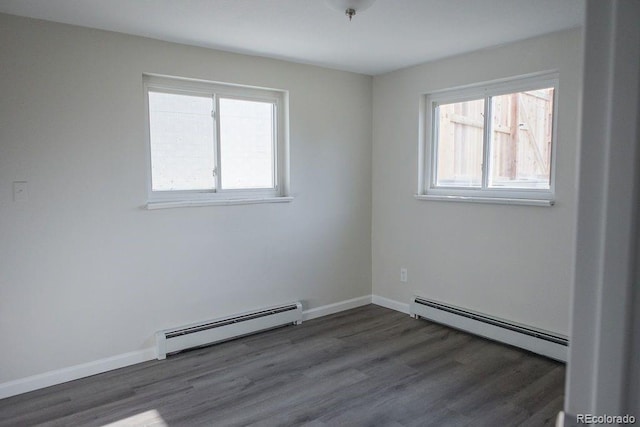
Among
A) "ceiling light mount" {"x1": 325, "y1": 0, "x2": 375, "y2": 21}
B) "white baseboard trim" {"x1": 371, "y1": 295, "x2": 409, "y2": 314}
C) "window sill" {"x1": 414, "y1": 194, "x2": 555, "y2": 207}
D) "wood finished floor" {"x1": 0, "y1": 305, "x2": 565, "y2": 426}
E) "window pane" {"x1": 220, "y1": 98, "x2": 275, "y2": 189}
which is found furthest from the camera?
"white baseboard trim" {"x1": 371, "y1": 295, "x2": 409, "y2": 314}

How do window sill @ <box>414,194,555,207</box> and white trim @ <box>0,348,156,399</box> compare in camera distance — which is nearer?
white trim @ <box>0,348,156,399</box>

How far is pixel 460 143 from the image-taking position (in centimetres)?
387


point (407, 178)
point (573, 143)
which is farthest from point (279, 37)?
point (573, 143)

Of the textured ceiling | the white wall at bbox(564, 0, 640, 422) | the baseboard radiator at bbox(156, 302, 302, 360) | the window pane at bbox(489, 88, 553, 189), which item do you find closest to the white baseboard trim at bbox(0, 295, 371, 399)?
the baseboard radiator at bbox(156, 302, 302, 360)

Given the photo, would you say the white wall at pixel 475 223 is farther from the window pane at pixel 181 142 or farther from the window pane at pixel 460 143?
the window pane at pixel 181 142

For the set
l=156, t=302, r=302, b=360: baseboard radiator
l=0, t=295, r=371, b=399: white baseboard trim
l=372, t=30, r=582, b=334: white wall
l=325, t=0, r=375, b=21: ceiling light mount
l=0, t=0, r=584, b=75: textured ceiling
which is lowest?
l=0, t=295, r=371, b=399: white baseboard trim

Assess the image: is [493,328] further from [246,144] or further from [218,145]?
[218,145]

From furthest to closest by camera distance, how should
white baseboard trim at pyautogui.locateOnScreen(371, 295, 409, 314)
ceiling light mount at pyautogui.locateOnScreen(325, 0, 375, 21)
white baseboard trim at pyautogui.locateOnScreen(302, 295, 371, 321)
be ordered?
1. white baseboard trim at pyautogui.locateOnScreen(371, 295, 409, 314)
2. white baseboard trim at pyautogui.locateOnScreen(302, 295, 371, 321)
3. ceiling light mount at pyautogui.locateOnScreen(325, 0, 375, 21)

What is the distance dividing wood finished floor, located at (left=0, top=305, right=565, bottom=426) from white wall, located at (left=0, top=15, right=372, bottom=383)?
337mm

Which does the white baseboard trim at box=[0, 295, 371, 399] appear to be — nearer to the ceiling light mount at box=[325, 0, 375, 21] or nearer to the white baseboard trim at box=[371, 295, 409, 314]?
the white baseboard trim at box=[371, 295, 409, 314]

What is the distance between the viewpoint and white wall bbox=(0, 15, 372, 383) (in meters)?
2.71

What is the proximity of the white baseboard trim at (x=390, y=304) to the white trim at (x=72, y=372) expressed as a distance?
229 centimetres

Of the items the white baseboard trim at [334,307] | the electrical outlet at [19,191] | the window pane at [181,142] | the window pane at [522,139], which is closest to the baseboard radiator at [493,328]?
the white baseboard trim at [334,307]

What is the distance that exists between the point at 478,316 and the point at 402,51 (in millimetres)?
2280
